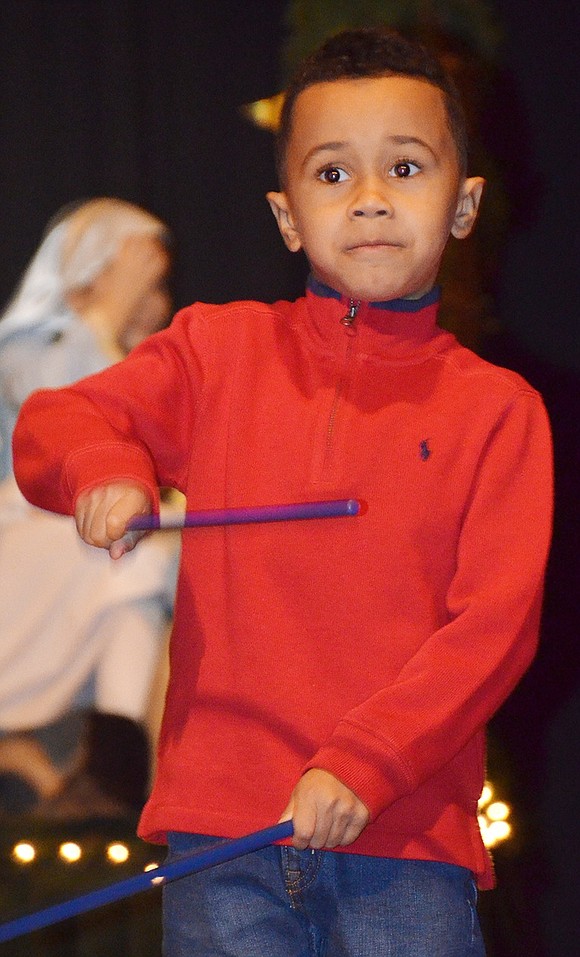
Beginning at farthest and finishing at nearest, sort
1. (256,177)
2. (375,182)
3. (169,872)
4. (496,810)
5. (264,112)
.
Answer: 1. (256,177)
2. (264,112)
3. (496,810)
4. (375,182)
5. (169,872)

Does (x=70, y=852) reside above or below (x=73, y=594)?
below

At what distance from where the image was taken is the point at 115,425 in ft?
2.79

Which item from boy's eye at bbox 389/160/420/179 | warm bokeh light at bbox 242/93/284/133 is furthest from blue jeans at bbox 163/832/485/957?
warm bokeh light at bbox 242/93/284/133

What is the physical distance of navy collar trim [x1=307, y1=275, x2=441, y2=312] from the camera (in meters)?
0.87

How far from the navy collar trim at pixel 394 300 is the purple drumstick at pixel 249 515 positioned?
0.16 m

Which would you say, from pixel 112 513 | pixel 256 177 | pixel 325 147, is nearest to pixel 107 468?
pixel 112 513

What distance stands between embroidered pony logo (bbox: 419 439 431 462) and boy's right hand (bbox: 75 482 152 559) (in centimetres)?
18

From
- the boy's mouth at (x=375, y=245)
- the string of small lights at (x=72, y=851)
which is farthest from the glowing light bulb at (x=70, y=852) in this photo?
the boy's mouth at (x=375, y=245)

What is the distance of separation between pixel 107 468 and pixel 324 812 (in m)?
0.25

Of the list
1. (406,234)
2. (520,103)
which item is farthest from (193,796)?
(520,103)

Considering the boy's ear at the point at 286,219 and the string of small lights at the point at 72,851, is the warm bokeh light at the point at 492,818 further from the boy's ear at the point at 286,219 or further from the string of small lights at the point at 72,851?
the boy's ear at the point at 286,219

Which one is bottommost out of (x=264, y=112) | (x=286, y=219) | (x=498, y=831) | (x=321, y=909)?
(x=498, y=831)

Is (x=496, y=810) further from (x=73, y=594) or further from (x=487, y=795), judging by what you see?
(x=73, y=594)

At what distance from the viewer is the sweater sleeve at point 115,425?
0.81 metres
